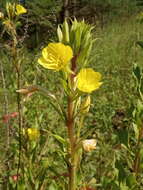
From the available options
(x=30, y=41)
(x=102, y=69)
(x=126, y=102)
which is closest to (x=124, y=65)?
(x=102, y=69)

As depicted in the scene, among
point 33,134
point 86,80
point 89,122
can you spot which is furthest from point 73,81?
point 89,122

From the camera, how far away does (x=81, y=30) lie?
0.96 m

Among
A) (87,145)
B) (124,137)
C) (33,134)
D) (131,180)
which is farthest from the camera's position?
(33,134)

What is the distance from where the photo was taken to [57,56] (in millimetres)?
955

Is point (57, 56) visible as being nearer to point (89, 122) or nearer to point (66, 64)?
point (66, 64)

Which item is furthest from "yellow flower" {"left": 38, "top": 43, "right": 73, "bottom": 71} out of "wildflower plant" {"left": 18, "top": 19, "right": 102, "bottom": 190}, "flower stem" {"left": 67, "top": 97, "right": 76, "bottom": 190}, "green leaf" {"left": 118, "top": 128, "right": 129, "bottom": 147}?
"green leaf" {"left": 118, "top": 128, "right": 129, "bottom": 147}

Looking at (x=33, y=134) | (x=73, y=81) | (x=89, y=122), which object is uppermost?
(x=73, y=81)

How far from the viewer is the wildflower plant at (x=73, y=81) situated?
92 centimetres

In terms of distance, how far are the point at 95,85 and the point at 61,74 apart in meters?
0.10

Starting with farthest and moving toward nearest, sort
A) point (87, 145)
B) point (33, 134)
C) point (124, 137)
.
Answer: point (33, 134) → point (124, 137) → point (87, 145)

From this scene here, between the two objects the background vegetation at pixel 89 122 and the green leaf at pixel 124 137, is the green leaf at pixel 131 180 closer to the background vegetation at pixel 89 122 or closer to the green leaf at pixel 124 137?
the background vegetation at pixel 89 122

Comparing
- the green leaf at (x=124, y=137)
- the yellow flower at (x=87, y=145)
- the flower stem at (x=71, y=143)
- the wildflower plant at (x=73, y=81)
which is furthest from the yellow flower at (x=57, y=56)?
the green leaf at (x=124, y=137)

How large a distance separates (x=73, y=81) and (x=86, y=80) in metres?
0.04

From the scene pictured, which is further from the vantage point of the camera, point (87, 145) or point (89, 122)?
point (89, 122)
